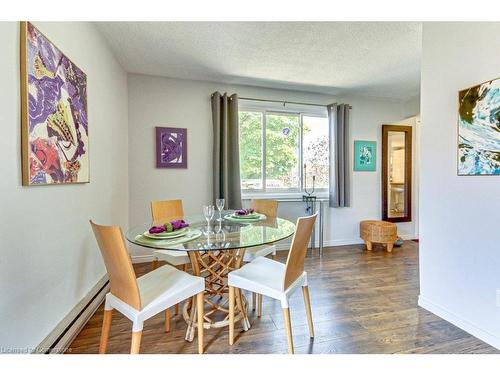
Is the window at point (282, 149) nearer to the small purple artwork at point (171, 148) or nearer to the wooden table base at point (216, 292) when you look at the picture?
the small purple artwork at point (171, 148)

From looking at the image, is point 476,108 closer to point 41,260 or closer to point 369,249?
point 369,249

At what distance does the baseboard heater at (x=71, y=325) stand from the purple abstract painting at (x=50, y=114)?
0.91 m

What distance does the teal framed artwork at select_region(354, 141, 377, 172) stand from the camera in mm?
4090

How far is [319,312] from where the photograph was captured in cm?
201

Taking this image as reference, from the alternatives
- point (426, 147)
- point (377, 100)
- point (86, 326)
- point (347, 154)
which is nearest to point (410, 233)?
point (347, 154)

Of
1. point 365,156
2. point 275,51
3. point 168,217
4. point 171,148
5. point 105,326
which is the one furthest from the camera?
point 365,156

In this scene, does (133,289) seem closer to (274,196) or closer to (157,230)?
(157,230)

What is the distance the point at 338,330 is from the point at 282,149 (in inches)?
104

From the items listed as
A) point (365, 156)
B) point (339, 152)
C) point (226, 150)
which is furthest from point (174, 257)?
point (365, 156)

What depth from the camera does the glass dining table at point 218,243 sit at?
143 cm

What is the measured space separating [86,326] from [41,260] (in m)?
0.75

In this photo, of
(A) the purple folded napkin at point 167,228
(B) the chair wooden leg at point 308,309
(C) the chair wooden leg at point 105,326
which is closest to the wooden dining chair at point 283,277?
(B) the chair wooden leg at point 308,309

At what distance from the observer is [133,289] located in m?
1.22
